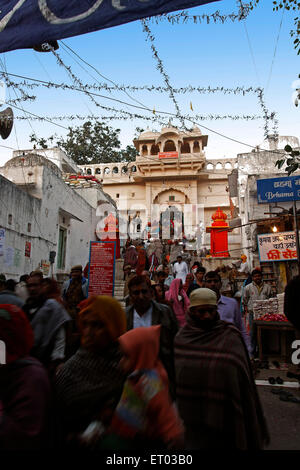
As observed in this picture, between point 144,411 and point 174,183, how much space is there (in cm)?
3081

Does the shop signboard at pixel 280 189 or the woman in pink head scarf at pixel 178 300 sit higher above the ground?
the shop signboard at pixel 280 189

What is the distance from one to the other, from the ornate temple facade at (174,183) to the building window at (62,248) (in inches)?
563

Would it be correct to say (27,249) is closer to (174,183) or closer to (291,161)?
(291,161)

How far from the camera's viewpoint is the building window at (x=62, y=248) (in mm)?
15620

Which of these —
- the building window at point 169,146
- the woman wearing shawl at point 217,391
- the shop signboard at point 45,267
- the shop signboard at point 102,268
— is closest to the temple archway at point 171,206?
the building window at point 169,146

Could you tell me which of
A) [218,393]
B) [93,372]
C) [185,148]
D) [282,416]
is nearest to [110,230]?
[282,416]

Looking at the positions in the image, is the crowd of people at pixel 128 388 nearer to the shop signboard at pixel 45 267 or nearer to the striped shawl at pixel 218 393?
the striped shawl at pixel 218 393

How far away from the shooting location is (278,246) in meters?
9.80

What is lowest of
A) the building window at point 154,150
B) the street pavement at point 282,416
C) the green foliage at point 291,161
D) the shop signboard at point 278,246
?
the street pavement at point 282,416

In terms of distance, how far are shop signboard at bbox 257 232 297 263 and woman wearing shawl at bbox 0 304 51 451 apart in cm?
907

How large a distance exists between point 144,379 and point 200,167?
30.8 m

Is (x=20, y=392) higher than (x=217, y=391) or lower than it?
higher
